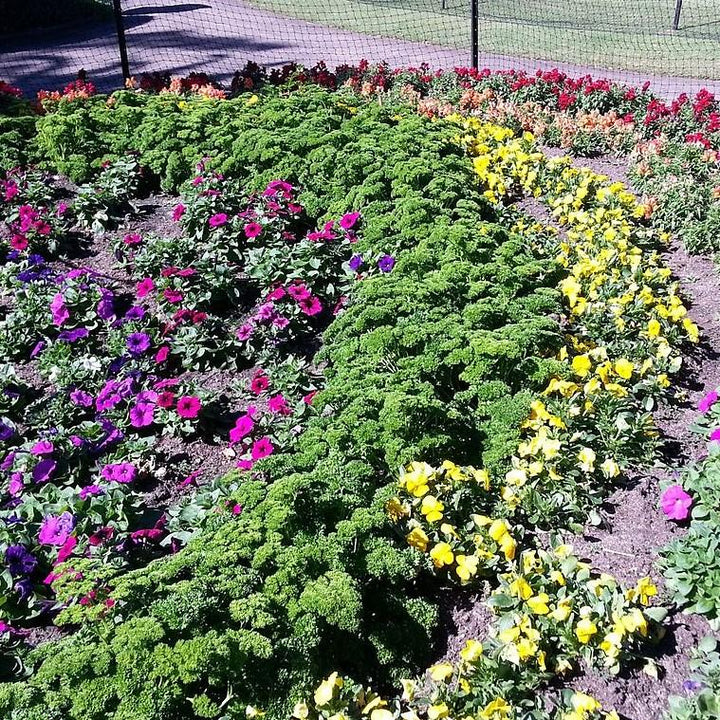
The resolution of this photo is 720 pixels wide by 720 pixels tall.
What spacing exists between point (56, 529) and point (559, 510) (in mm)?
1941

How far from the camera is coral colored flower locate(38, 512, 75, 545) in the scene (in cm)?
289

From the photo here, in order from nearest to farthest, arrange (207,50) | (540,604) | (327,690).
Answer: (327,690), (540,604), (207,50)

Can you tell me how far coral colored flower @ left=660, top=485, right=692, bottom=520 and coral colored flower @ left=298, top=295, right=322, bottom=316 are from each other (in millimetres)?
2017

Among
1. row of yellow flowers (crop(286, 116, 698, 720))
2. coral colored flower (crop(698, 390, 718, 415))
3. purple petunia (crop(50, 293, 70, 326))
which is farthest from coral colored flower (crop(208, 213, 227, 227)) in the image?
coral colored flower (crop(698, 390, 718, 415))

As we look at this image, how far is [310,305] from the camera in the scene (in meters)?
4.19

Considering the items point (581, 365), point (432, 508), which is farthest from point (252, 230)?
point (432, 508)

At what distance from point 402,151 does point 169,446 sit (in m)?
2.82

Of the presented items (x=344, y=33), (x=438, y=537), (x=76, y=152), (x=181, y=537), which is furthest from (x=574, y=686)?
(x=344, y=33)

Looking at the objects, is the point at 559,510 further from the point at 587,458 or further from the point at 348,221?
the point at 348,221

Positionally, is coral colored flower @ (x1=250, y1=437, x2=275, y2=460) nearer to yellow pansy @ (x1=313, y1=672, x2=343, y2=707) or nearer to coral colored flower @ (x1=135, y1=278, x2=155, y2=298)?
yellow pansy @ (x1=313, y1=672, x2=343, y2=707)

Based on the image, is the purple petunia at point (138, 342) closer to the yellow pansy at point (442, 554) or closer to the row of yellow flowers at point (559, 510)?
the row of yellow flowers at point (559, 510)

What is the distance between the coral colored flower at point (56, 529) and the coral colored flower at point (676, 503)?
2.23 meters

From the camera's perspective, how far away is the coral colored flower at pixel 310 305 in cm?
416

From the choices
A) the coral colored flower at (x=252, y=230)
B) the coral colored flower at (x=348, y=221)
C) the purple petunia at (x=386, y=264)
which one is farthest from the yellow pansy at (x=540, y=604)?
the coral colored flower at (x=252, y=230)
